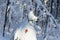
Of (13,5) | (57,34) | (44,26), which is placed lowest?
(57,34)

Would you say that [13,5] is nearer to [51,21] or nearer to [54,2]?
[51,21]

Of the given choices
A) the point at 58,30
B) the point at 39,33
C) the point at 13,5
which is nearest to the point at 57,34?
the point at 58,30

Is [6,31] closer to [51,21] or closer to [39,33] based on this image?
[39,33]

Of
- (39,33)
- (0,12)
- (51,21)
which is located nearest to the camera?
(51,21)

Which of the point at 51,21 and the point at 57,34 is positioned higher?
the point at 51,21

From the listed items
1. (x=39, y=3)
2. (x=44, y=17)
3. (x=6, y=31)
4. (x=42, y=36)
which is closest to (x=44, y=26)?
(x=42, y=36)

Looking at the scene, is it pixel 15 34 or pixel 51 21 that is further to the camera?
pixel 51 21

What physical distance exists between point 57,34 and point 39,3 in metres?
4.56

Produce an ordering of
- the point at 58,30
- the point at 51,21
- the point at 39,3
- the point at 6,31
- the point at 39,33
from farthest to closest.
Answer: the point at 58,30 < the point at 6,31 < the point at 39,33 < the point at 51,21 < the point at 39,3

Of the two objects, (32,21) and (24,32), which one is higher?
(32,21)

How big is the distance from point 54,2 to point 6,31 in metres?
8.08

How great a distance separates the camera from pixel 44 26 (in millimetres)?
11125

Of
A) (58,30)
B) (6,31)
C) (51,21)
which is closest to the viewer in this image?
(51,21)

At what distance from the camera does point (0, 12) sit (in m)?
19.3
